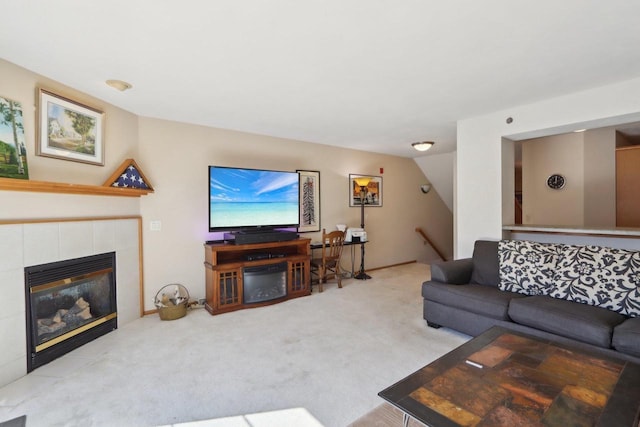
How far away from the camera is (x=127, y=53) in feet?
6.63

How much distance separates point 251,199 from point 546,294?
334 cm

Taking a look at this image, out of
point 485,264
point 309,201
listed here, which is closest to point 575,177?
point 485,264

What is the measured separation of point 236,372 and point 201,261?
6.21 ft

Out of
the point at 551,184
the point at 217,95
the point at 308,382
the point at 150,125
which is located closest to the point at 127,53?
the point at 217,95

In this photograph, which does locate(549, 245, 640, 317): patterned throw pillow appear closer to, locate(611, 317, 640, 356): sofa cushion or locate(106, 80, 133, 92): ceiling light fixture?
locate(611, 317, 640, 356): sofa cushion

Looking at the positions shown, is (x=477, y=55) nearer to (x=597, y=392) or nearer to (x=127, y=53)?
(x=597, y=392)

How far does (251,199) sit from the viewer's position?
3.90m

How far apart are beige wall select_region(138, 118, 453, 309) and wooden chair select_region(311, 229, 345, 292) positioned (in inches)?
17.3

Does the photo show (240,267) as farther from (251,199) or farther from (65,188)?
(65,188)

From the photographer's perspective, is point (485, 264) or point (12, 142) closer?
point (12, 142)

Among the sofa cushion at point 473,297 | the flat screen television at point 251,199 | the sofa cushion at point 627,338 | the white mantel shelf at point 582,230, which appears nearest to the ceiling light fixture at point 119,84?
the flat screen television at point 251,199

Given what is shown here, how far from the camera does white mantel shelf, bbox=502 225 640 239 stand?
261 cm

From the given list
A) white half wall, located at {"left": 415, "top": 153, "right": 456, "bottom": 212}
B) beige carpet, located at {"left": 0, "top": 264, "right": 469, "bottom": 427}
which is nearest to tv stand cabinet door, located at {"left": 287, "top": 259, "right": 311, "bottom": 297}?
beige carpet, located at {"left": 0, "top": 264, "right": 469, "bottom": 427}

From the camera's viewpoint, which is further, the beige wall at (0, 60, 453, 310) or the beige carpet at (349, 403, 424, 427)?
the beige wall at (0, 60, 453, 310)
